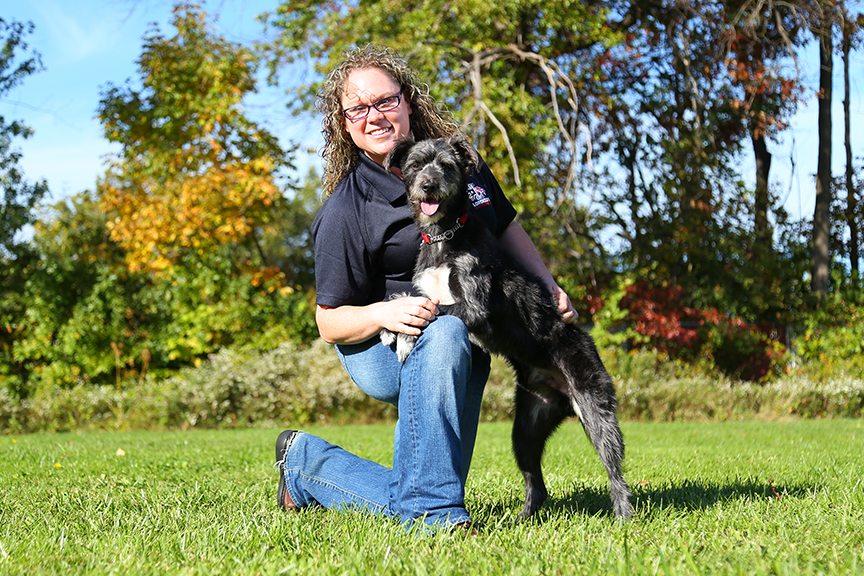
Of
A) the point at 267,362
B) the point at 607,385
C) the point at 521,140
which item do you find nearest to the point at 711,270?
the point at 521,140

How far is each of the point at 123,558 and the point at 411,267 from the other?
1.68 m

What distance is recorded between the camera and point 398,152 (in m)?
3.24

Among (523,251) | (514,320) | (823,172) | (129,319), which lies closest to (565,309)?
(514,320)

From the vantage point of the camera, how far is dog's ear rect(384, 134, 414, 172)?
3.20 m

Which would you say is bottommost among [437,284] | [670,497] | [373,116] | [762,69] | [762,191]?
[670,497]

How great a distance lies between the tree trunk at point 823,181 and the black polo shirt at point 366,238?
11.8 meters

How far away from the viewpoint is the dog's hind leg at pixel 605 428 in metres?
2.91

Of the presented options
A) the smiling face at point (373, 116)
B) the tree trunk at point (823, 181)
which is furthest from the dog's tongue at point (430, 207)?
the tree trunk at point (823, 181)

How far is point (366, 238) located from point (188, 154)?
33.4 ft

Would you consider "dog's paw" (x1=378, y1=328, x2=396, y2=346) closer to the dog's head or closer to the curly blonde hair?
the dog's head

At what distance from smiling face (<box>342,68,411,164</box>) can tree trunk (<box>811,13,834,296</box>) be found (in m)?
→ 11.9

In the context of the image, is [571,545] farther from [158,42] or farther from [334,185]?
[158,42]

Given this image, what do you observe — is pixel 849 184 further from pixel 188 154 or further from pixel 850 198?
pixel 188 154

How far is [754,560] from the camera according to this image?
6.81ft
